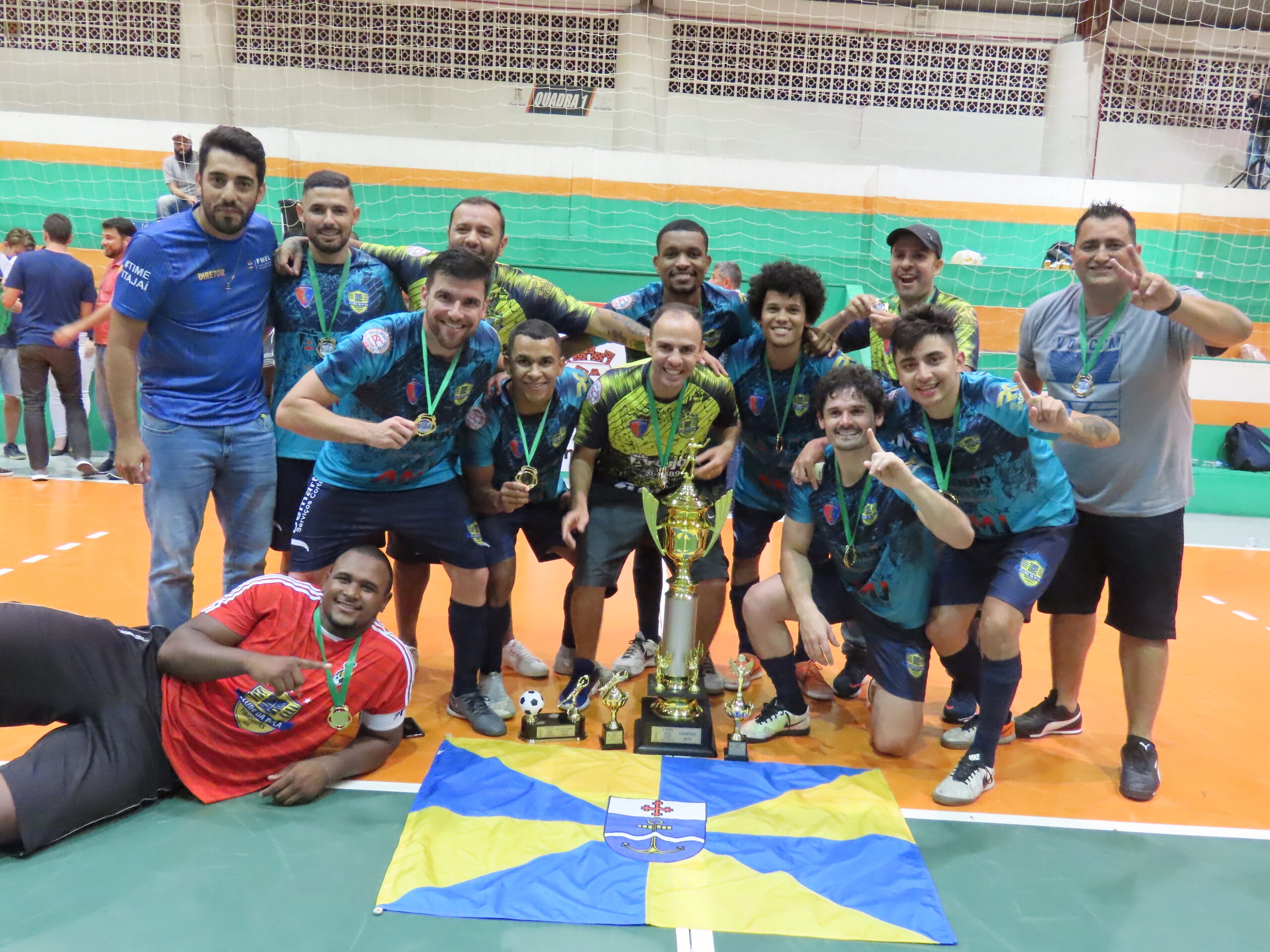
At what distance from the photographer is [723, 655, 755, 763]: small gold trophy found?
11.9 ft

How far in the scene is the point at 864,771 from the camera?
361 cm

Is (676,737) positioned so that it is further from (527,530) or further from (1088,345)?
(1088,345)

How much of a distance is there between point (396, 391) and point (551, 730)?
4.76 ft

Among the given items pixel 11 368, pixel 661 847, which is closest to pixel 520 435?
pixel 661 847

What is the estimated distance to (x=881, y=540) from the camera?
3.71 m

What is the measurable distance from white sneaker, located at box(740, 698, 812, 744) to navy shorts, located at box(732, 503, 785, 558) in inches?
29.9

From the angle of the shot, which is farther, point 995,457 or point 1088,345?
point 1088,345

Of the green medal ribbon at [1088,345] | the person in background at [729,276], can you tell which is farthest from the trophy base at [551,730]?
the person in background at [729,276]

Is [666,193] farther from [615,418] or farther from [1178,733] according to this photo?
[1178,733]

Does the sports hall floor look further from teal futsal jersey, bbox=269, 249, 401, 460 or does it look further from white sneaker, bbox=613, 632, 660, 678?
teal futsal jersey, bbox=269, 249, 401, 460

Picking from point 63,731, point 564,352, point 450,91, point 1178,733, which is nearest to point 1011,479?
point 1178,733

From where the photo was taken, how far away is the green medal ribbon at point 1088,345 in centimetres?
362

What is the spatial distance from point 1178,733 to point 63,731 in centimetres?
433

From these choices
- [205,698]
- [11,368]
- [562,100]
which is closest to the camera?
[205,698]
